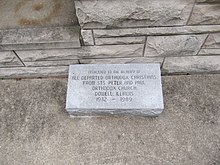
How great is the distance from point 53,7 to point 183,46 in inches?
47.8

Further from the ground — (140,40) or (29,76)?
(140,40)

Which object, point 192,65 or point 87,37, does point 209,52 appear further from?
point 87,37

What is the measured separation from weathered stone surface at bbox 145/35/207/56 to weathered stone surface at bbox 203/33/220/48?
5cm

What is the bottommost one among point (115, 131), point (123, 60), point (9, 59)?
point (115, 131)

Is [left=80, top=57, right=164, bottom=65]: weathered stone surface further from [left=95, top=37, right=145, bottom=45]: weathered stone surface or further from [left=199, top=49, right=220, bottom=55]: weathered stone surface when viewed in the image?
[left=199, top=49, right=220, bottom=55]: weathered stone surface

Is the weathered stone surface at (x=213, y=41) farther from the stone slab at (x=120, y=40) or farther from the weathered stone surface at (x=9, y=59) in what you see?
the weathered stone surface at (x=9, y=59)

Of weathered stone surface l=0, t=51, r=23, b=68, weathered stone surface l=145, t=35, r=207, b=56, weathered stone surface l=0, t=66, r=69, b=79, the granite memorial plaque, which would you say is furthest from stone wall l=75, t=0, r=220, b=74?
weathered stone surface l=0, t=51, r=23, b=68

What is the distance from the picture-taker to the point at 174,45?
5.87ft

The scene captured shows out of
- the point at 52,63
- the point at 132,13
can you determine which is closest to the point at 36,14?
the point at 52,63

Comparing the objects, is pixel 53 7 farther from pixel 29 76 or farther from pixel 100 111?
pixel 100 111

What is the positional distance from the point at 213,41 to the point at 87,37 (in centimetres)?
104

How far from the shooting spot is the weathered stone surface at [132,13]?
56.3 inches

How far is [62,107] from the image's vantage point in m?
2.07

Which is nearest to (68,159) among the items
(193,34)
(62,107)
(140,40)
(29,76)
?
(62,107)
